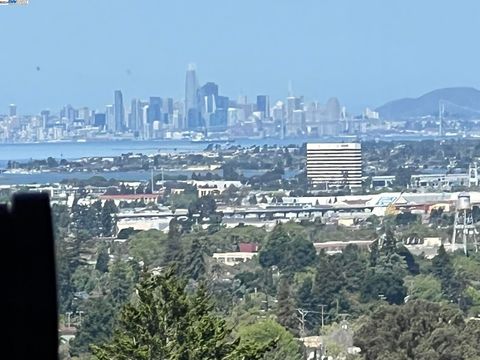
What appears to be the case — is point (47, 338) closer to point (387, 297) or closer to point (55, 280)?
point (55, 280)

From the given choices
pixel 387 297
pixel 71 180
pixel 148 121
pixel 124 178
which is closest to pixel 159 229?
pixel 387 297

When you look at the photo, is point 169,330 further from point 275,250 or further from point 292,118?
point 292,118

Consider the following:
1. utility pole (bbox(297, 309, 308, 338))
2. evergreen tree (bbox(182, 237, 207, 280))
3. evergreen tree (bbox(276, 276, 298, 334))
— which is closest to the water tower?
evergreen tree (bbox(182, 237, 207, 280))

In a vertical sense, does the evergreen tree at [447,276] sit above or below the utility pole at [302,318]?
below

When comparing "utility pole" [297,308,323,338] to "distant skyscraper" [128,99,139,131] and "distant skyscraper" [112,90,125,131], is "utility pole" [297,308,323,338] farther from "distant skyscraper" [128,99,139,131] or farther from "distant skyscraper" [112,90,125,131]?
"distant skyscraper" [128,99,139,131]

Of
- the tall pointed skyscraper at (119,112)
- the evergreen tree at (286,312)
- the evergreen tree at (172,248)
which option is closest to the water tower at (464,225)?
the evergreen tree at (172,248)

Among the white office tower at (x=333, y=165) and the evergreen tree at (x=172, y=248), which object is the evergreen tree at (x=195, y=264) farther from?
the white office tower at (x=333, y=165)
